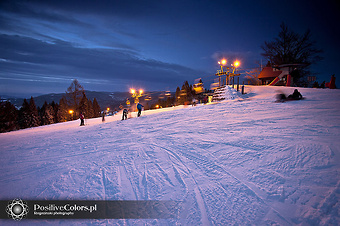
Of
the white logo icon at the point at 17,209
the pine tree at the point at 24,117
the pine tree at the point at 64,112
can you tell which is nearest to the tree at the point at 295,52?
the white logo icon at the point at 17,209

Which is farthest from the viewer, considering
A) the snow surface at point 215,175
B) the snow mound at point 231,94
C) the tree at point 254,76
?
the tree at point 254,76

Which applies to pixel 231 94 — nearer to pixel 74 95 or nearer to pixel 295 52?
pixel 295 52

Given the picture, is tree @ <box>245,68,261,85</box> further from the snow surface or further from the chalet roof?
the snow surface

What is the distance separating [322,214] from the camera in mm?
2291

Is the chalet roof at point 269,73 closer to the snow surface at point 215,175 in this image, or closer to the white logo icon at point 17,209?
the snow surface at point 215,175

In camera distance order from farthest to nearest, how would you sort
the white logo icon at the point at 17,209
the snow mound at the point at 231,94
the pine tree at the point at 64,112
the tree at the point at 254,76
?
the pine tree at the point at 64,112 → the tree at the point at 254,76 → the snow mound at the point at 231,94 → the white logo icon at the point at 17,209

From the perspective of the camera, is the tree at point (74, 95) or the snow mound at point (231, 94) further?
the tree at point (74, 95)

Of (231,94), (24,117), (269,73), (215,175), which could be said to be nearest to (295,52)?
(269,73)

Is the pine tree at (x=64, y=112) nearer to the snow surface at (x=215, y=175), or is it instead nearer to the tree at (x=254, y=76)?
the snow surface at (x=215, y=175)

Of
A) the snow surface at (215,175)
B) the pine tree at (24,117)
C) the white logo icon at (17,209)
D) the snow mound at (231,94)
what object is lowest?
the pine tree at (24,117)

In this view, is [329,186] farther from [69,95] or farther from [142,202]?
[69,95]

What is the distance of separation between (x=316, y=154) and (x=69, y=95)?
39.7 meters

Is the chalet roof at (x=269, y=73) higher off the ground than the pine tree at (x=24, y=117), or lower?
higher

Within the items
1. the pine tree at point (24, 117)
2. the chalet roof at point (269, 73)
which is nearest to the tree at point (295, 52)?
the chalet roof at point (269, 73)
